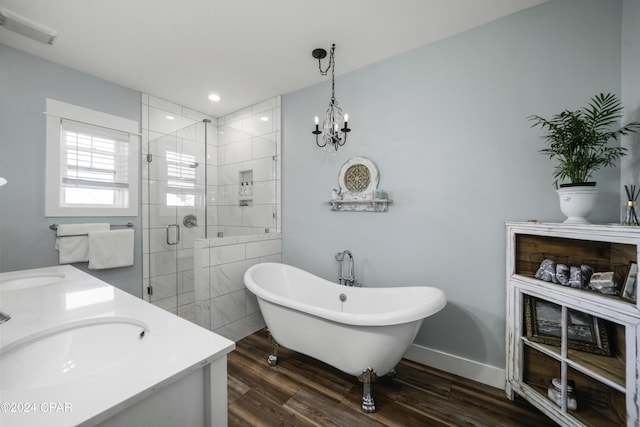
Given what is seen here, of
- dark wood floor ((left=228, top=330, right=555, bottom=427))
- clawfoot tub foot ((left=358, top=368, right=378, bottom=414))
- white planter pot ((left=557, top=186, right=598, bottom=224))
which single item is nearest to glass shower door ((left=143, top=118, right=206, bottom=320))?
dark wood floor ((left=228, top=330, right=555, bottom=427))

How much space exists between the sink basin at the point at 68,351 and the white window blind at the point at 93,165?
1.97 metres

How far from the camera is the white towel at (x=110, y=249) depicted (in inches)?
91.5

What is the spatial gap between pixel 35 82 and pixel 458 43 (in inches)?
137

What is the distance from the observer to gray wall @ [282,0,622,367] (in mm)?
1590

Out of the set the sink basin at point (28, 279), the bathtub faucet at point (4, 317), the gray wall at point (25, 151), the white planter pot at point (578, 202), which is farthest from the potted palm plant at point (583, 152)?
the gray wall at point (25, 151)

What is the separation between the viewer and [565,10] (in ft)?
5.24

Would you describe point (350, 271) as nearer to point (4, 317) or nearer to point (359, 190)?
point (359, 190)

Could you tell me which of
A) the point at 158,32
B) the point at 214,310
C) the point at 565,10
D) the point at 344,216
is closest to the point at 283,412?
the point at 214,310

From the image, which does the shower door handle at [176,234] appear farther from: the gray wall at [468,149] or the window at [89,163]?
the gray wall at [468,149]

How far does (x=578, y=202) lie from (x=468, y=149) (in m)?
0.74

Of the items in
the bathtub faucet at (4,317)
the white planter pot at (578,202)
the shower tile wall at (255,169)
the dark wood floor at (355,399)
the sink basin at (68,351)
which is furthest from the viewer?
the shower tile wall at (255,169)

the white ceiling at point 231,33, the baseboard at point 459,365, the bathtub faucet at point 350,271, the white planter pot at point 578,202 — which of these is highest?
the white ceiling at point 231,33

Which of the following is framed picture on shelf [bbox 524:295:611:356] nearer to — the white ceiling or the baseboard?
the baseboard

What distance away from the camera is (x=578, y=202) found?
1339 millimetres
